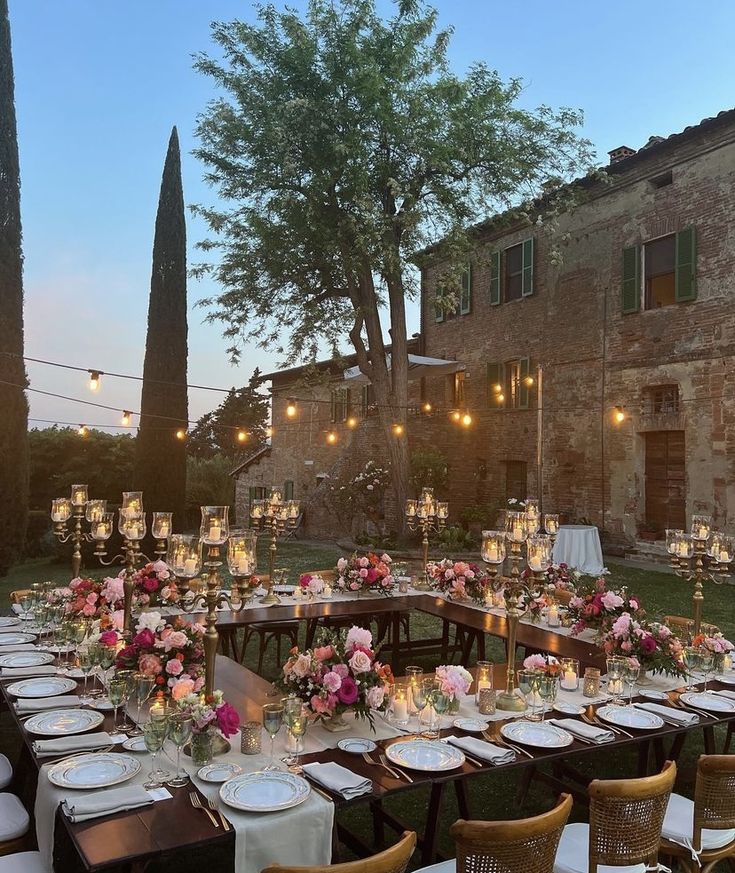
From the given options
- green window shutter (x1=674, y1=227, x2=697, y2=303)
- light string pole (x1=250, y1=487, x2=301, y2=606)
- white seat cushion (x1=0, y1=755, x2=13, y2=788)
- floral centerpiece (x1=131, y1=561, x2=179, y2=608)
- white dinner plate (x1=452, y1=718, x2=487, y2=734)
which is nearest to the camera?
white dinner plate (x1=452, y1=718, x2=487, y2=734)

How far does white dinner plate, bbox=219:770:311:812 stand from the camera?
2324 millimetres

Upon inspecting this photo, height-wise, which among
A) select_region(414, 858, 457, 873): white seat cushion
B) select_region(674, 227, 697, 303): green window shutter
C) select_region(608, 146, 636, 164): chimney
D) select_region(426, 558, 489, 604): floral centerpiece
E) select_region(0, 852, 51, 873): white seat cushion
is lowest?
select_region(414, 858, 457, 873): white seat cushion

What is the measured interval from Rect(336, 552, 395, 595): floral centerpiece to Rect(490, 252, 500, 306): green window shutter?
12312 mm

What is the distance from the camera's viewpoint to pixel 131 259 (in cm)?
2023

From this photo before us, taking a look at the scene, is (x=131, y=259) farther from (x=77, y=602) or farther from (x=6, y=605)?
(x=77, y=602)

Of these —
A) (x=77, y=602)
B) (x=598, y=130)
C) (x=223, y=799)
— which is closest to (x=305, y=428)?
(x=598, y=130)

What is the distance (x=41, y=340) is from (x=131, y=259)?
224 inches

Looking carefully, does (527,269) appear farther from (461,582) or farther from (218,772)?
(218,772)

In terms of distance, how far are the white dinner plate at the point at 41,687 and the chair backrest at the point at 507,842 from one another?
2.28m

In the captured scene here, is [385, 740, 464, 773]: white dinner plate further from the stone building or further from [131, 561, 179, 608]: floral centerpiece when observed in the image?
the stone building

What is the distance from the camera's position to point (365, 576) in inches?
248

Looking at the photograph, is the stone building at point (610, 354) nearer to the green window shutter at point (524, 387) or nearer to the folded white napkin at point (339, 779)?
the green window shutter at point (524, 387)

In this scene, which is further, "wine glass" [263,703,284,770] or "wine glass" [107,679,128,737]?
"wine glass" [107,679,128,737]

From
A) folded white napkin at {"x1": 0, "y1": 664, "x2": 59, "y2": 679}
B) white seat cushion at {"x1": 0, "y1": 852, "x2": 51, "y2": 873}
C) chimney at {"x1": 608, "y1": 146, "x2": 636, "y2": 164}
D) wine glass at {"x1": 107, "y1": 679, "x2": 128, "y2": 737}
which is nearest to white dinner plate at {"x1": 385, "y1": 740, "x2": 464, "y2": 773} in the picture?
wine glass at {"x1": 107, "y1": 679, "x2": 128, "y2": 737}
